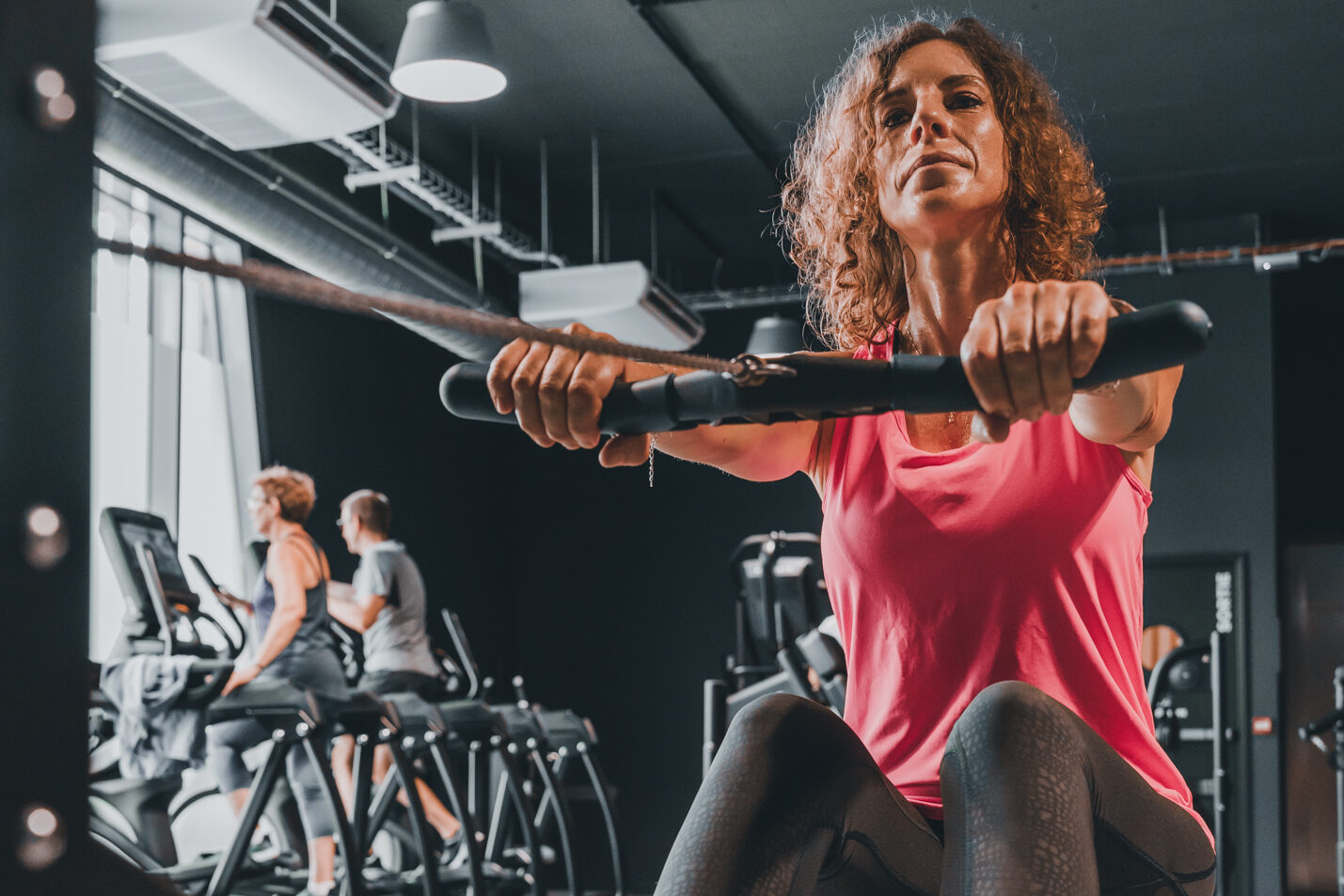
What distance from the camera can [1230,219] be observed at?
7.96m

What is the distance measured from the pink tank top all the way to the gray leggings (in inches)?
171

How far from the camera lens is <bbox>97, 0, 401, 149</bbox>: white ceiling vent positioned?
346 cm

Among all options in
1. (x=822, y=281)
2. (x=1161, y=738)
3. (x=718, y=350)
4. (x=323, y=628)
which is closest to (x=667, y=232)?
(x=718, y=350)

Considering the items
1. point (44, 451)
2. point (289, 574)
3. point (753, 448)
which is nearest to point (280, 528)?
point (289, 574)

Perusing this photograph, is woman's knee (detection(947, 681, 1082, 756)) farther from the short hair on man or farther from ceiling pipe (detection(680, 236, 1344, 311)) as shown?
ceiling pipe (detection(680, 236, 1344, 311))

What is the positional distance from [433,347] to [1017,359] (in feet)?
26.1

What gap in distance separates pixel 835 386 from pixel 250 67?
11.2 ft

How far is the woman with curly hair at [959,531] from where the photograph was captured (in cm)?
83

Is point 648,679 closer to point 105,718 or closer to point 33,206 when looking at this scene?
point 105,718

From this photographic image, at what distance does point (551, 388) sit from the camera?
82 centimetres

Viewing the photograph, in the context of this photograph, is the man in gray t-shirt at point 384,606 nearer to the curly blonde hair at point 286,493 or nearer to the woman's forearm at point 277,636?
the curly blonde hair at point 286,493

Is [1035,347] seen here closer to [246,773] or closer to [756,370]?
[756,370]

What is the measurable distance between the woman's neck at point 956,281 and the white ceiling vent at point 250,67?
104 inches

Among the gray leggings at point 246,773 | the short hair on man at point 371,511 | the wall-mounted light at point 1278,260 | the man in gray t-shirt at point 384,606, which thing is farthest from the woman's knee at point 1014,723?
the wall-mounted light at point 1278,260
